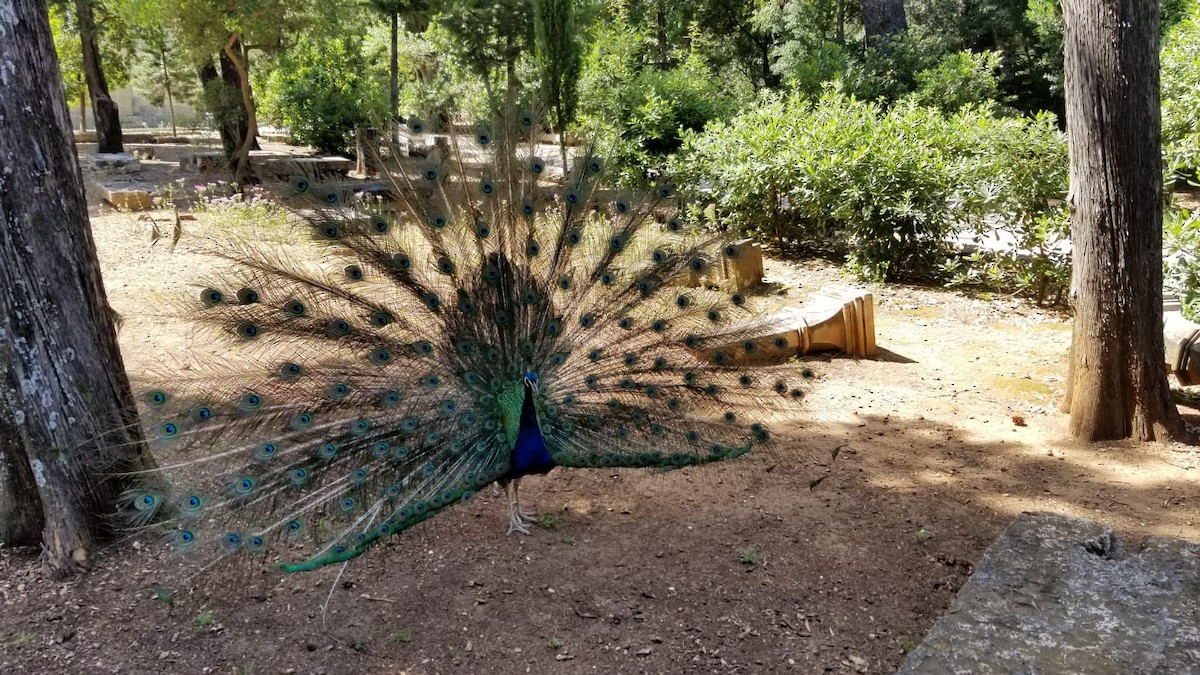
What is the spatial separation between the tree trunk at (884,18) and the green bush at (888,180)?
5251 millimetres

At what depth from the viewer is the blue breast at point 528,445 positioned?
390 cm

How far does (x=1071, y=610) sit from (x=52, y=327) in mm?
4398

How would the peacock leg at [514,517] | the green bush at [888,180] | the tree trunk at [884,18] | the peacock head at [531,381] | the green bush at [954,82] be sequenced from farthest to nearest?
the tree trunk at [884,18] < the green bush at [954,82] < the green bush at [888,180] < the peacock leg at [514,517] < the peacock head at [531,381]

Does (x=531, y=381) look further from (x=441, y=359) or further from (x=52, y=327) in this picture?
(x=52, y=327)

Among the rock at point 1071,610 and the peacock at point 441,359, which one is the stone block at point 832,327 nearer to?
the peacock at point 441,359

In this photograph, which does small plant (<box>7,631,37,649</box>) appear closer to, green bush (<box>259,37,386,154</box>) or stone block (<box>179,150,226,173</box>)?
stone block (<box>179,150,226,173</box>)

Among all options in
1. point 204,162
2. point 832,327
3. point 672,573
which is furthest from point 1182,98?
point 204,162

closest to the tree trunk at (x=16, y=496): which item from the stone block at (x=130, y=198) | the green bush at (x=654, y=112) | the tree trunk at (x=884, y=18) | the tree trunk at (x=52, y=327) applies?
the tree trunk at (x=52, y=327)

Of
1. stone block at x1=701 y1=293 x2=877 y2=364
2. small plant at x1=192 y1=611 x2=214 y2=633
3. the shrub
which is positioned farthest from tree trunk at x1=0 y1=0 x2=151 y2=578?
the shrub

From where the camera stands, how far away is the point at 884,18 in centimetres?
1499

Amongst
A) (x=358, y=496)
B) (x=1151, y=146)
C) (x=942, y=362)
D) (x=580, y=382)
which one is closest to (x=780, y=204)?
(x=942, y=362)

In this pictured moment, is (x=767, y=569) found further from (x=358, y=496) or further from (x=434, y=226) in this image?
(x=434, y=226)

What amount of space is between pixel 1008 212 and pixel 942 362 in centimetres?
235

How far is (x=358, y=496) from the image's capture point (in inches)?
140
